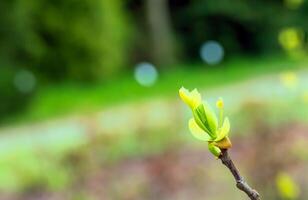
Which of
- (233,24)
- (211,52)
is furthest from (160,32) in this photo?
(211,52)

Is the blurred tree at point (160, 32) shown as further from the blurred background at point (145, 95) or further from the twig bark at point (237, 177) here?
the twig bark at point (237, 177)

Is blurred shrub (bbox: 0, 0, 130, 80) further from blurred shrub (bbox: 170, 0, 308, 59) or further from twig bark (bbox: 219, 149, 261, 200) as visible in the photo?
twig bark (bbox: 219, 149, 261, 200)

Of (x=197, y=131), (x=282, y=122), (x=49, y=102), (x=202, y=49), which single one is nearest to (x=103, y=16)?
(x=49, y=102)

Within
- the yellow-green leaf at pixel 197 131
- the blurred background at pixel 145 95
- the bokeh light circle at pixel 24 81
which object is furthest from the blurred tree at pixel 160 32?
the yellow-green leaf at pixel 197 131

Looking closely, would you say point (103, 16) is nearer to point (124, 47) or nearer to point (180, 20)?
point (124, 47)

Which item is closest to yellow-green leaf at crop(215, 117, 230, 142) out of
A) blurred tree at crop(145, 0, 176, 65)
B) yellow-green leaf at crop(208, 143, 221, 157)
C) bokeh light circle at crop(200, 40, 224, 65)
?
yellow-green leaf at crop(208, 143, 221, 157)
